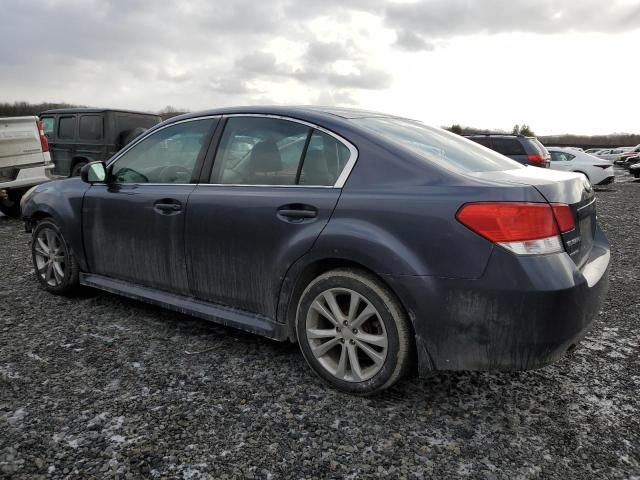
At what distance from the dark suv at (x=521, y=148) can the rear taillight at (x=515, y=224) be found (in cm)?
1088

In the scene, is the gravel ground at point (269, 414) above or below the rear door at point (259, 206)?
below

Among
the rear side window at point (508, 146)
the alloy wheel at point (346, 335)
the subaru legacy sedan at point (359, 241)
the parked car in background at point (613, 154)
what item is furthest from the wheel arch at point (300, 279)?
the parked car in background at point (613, 154)

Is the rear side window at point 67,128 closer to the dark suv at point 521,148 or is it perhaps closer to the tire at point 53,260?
the tire at point 53,260

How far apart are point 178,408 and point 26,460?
684mm

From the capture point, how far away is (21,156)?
28.2ft

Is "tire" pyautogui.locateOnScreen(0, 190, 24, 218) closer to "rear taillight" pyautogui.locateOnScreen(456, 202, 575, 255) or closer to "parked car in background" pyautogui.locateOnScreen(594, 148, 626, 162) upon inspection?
"rear taillight" pyautogui.locateOnScreen(456, 202, 575, 255)

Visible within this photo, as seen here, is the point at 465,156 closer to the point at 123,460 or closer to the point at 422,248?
the point at 422,248

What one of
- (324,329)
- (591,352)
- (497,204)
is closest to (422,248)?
(497,204)

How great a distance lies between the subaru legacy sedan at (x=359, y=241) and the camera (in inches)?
89.4

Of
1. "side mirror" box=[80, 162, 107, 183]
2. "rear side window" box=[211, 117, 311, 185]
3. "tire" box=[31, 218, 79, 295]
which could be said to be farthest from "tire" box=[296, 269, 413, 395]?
"tire" box=[31, 218, 79, 295]

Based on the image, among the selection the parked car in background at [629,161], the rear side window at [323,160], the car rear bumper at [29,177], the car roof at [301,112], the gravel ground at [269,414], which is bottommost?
the gravel ground at [269,414]

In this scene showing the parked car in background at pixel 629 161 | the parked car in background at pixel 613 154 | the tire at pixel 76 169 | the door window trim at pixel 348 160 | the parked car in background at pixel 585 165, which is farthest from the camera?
the parked car in background at pixel 613 154

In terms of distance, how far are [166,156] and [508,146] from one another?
11.3 m

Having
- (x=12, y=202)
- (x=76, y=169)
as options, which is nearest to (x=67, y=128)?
(x=76, y=169)
